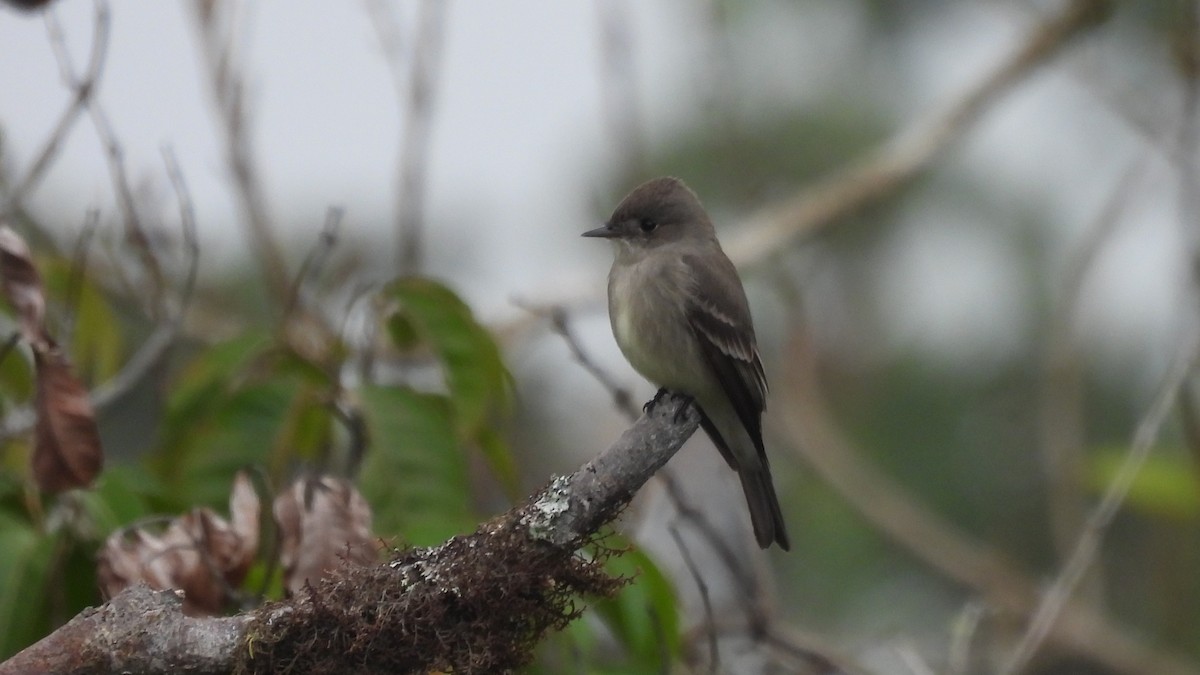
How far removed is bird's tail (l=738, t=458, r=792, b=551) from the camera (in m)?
4.23

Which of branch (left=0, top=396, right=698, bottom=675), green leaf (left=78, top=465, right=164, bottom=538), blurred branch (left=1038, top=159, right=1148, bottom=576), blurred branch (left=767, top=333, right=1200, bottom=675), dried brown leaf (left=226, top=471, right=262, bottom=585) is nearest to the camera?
branch (left=0, top=396, right=698, bottom=675)

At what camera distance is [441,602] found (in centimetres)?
272

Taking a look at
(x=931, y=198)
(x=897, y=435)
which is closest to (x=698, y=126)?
(x=931, y=198)

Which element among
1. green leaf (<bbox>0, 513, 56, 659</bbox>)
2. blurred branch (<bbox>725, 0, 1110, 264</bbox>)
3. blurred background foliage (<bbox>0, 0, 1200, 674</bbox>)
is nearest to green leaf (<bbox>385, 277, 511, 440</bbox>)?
blurred background foliage (<bbox>0, 0, 1200, 674</bbox>)

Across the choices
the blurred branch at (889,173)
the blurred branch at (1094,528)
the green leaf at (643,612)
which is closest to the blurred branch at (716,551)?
the green leaf at (643,612)

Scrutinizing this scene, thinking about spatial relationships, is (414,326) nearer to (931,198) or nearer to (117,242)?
(117,242)

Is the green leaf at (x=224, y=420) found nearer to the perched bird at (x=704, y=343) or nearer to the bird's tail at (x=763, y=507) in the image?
the perched bird at (x=704, y=343)

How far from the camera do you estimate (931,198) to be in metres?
11.1

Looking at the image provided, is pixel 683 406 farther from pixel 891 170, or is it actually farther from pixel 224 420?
pixel 891 170

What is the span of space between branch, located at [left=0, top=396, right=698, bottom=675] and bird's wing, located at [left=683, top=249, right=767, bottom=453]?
5.09ft

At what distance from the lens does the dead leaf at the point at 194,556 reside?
3.20m

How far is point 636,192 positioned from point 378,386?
1.40 m

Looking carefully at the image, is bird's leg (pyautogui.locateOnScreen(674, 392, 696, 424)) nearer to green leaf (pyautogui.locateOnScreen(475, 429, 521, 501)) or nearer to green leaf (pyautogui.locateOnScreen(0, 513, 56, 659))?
green leaf (pyautogui.locateOnScreen(475, 429, 521, 501))

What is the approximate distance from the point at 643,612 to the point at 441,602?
97cm
